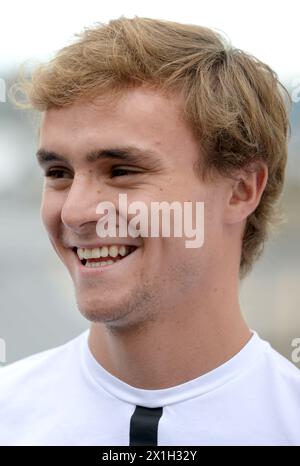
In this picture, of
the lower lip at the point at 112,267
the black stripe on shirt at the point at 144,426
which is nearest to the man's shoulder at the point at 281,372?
the black stripe on shirt at the point at 144,426

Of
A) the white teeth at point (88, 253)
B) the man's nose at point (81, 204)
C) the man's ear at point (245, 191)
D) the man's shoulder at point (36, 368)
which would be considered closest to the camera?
the man's nose at point (81, 204)

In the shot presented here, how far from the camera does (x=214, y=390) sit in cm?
217

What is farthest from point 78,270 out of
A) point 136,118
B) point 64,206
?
point 136,118

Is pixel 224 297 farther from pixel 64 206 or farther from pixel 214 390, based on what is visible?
pixel 64 206

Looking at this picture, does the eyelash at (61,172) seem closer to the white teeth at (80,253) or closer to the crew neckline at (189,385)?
the white teeth at (80,253)

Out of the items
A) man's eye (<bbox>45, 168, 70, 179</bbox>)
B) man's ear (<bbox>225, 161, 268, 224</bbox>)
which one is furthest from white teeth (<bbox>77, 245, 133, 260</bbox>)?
man's ear (<bbox>225, 161, 268, 224</bbox>)

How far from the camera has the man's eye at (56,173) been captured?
217cm

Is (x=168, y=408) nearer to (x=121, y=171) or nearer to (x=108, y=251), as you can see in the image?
(x=108, y=251)

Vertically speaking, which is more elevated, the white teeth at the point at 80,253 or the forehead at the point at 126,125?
the forehead at the point at 126,125

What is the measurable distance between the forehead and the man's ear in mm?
237

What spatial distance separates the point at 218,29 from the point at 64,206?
881mm

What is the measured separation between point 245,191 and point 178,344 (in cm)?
54

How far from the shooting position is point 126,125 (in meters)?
2.02

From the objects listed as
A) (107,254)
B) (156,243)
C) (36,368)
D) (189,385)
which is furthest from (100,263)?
(36,368)
